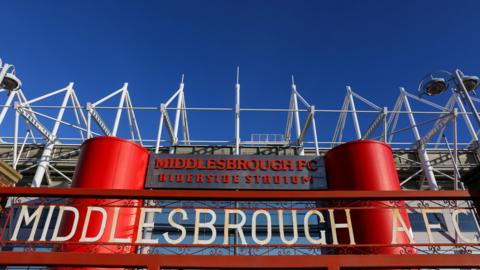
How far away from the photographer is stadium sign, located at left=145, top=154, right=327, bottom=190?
1503 centimetres

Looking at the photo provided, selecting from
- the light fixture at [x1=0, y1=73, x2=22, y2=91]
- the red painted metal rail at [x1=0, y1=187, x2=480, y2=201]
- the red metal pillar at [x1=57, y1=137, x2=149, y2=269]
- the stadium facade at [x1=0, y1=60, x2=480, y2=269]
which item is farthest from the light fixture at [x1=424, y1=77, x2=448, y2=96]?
the light fixture at [x1=0, y1=73, x2=22, y2=91]

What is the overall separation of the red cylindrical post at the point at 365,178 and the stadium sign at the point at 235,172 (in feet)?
3.01

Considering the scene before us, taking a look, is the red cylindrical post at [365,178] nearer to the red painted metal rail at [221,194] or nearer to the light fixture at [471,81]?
the light fixture at [471,81]

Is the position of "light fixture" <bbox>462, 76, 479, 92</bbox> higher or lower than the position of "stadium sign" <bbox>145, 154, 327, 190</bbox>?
higher

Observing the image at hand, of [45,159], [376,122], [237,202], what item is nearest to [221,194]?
[237,202]

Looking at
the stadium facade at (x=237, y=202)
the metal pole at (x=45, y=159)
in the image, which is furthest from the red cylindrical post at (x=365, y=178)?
the metal pole at (x=45, y=159)

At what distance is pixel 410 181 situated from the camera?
1891 centimetres

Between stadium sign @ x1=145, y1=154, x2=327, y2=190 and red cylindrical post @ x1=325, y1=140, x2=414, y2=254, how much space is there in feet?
3.01

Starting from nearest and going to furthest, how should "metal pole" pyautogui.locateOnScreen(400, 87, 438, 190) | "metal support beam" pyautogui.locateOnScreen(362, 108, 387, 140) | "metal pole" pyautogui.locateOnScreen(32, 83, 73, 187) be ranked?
"metal pole" pyautogui.locateOnScreen(32, 83, 73, 187) < "metal pole" pyautogui.locateOnScreen(400, 87, 438, 190) < "metal support beam" pyautogui.locateOnScreen(362, 108, 387, 140)

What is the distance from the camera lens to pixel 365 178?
1352 cm

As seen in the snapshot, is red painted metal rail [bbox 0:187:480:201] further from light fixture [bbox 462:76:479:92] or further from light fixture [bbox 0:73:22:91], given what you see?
light fixture [bbox 0:73:22:91]

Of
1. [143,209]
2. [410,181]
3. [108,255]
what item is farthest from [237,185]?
[410,181]

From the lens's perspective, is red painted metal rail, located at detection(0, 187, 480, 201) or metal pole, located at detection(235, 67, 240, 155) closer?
red painted metal rail, located at detection(0, 187, 480, 201)

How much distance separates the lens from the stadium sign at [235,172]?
49.3 ft
